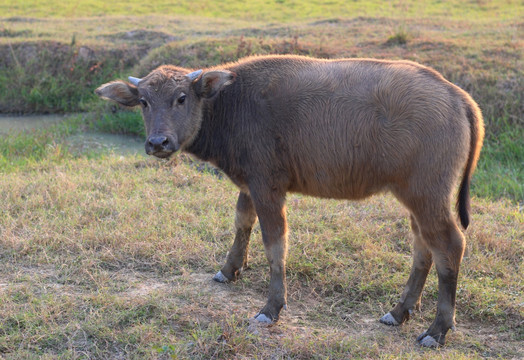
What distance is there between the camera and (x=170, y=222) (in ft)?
19.3

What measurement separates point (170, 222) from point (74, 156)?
3.26 metres

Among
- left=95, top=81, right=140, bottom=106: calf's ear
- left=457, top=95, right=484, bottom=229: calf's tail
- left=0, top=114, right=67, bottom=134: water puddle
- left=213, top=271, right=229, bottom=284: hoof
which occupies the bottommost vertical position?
left=0, top=114, right=67, bottom=134: water puddle

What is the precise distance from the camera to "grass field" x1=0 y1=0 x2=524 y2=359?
4.21 m

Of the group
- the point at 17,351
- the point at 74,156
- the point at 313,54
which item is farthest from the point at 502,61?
the point at 17,351

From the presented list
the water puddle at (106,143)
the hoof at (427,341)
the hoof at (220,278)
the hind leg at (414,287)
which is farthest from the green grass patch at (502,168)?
the water puddle at (106,143)

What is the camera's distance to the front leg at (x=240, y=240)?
16.7ft

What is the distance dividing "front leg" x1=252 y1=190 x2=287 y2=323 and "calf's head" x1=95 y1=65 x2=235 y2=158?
2.42ft

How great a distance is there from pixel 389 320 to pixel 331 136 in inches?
58.0

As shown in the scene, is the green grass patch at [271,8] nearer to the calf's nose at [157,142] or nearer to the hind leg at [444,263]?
the hind leg at [444,263]

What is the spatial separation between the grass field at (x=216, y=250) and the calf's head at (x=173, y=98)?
124 cm

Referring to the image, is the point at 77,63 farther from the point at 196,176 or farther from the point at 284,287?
the point at 284,287

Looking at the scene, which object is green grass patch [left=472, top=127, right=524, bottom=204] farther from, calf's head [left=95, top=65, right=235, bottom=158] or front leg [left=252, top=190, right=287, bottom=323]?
calf's head [left=95, top=65, right=235, bottom=158]

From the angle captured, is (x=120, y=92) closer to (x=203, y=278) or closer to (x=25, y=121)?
(x=203, y=278)

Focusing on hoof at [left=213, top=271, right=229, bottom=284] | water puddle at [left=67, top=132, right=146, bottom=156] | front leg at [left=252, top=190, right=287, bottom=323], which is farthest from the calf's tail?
water puddle at [left=67, top=132, right=146, bottom=156]
